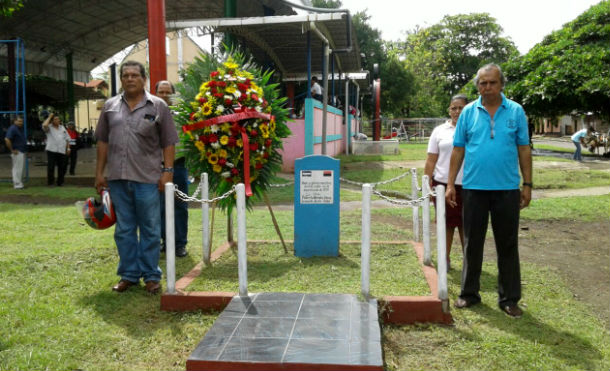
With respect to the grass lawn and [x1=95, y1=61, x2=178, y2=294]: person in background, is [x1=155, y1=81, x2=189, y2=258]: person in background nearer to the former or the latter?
the grass lawn

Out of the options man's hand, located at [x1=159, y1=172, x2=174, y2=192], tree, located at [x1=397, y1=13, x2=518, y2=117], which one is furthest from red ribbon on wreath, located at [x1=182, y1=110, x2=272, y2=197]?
tree, located at [x1=397, y1=13, x2=518, y2=117]

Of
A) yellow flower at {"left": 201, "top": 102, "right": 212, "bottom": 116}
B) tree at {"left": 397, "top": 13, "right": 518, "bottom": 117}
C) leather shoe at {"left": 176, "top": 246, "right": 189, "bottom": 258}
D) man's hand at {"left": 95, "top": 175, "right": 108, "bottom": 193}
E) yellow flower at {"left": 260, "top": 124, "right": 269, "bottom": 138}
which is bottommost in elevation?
leather shoe at {"left": 176, "top": 246, "right": 189, "bottom": 258}

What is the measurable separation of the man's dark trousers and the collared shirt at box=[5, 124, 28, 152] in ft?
39.6

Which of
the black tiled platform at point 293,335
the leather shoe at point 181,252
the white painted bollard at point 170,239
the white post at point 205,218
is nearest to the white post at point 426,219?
the black tiled platform at point 293,335

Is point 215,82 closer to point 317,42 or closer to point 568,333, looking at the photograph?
point 568,333

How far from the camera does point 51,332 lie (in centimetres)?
408

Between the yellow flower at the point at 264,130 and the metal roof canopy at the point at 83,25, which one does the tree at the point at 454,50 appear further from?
the yellow flower at the point at 264,130

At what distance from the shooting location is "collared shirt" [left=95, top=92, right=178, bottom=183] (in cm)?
479

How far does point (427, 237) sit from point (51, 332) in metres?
3.58

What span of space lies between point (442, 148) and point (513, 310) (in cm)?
184

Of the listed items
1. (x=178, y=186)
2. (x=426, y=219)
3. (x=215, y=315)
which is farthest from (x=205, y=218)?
(x=426, y=219)

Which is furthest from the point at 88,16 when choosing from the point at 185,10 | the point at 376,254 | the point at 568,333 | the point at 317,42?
the point at 568,333

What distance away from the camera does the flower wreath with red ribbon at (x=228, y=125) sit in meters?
5.75

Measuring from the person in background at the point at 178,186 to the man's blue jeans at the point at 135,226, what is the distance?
1.04m
